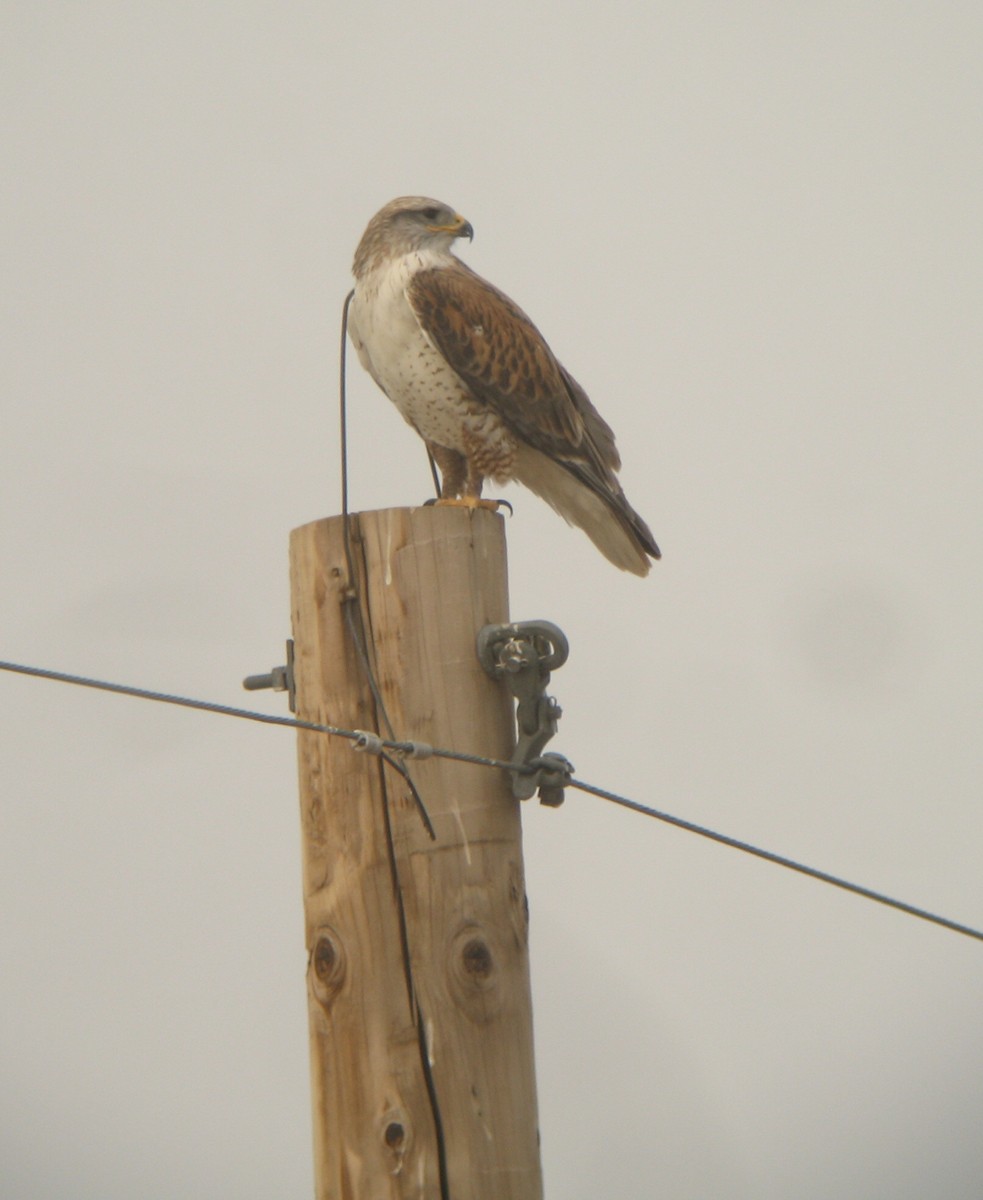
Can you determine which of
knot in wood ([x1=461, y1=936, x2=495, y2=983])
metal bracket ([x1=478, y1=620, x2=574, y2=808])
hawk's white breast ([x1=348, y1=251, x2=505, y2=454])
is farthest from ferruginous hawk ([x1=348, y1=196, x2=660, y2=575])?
knot in wood ([x1=461, y1=936, x2=495, y2=983])

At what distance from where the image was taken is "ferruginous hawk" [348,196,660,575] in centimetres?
550

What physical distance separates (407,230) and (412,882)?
3404 mm

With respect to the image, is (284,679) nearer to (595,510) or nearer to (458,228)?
(595,510)

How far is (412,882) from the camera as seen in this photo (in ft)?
9.72

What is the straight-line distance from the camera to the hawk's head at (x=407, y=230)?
573 centimetres

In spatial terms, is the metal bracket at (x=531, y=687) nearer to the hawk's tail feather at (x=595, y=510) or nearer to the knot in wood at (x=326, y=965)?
the knot in wood at (x=326, y=965)

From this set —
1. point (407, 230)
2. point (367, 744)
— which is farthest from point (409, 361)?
point (367, 744)

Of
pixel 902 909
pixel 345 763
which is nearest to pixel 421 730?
pixel 345 763

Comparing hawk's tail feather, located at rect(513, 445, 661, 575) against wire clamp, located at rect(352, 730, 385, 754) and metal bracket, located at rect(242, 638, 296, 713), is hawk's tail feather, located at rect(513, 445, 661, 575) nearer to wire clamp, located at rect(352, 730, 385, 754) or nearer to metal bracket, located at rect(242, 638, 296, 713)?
metal bracket, located at rect(242, 638, 296, 713)

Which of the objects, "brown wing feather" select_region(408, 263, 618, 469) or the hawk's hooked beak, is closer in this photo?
"brown wing feather" select_region(408, 263, 618, 469)

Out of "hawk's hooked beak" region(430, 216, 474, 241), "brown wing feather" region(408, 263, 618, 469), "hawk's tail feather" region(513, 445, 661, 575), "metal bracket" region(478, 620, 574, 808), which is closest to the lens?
"metal bracket" region(478, 620, 574, 808)

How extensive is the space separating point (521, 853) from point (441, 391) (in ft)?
8.94

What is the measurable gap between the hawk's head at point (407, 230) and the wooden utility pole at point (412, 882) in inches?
107

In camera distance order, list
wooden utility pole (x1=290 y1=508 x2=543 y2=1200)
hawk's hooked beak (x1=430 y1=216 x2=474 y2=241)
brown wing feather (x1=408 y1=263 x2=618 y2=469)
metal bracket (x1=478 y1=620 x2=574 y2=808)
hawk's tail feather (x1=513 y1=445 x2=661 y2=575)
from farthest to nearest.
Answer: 1. hawk's hooked beak (x1=430 y1=216 x2=474 y2=241)
2. hawk's tail feather (x1=513 y1=445 x2=661 y2=575)
3. brown wing feather (x1=408 y1=263 x2=618 y2=469)
4. metal bracket (x1=478 y1=620 x2=574 y2=808)
5. wooden utility pole (x1=290 y1=508 x2=543 y2=1200)
